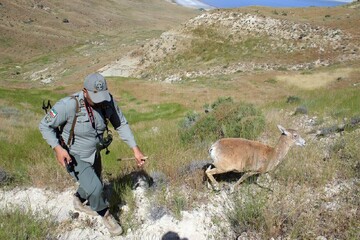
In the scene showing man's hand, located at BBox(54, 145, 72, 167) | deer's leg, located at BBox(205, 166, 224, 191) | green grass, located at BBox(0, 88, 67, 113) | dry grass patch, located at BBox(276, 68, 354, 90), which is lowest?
green grass, located at BBox(0, 88, 67, 113)

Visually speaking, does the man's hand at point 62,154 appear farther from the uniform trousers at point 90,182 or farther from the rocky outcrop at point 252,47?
the rocky outcrop at point 252,47

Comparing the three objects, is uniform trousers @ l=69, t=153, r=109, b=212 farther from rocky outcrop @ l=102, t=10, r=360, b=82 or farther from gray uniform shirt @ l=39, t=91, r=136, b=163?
rocky outcrop @ l=102, t=10, r=360, b=82

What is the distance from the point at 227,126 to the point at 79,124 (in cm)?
513

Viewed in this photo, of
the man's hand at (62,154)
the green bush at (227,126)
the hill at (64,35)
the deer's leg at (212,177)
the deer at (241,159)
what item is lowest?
the hill at (64,35)

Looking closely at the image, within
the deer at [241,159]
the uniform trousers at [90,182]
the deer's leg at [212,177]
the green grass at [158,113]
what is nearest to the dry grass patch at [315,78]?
the green grass at [158,113]

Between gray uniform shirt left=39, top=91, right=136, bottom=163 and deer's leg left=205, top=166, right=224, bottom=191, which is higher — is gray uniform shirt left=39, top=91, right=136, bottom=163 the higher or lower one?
the higher one

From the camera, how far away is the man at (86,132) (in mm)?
4258

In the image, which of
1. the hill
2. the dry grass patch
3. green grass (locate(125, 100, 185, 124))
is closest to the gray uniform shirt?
green grass (locate(125, 100, 185, 124))

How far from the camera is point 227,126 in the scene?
893 cm

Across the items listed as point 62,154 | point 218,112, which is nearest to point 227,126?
point 218,112

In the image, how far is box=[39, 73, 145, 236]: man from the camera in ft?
14.0

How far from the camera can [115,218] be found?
5.10m

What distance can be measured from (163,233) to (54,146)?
5.92 ft

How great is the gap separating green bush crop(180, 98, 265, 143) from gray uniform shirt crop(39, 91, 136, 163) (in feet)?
12.8
